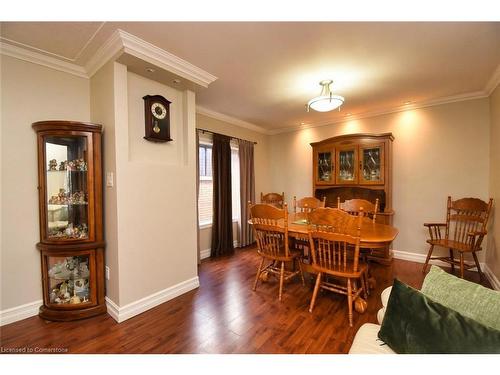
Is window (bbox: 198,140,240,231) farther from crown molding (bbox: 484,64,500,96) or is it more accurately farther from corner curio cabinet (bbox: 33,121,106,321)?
crown molding (bbox: 484,64,500,96)

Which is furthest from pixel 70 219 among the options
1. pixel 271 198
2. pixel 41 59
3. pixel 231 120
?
pixel 271 198

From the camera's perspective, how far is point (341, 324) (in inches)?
75.1

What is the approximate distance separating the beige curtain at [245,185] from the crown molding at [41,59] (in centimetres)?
252

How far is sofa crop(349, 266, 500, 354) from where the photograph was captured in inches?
32.5

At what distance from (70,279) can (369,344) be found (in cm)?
249

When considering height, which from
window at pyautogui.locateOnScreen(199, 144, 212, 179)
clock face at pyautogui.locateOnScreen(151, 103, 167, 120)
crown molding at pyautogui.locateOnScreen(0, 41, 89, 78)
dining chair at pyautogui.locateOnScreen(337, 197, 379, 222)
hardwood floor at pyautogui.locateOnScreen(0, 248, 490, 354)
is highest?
crown molding at pyautogui.locateOnScreen(0, 41, 89, 78)

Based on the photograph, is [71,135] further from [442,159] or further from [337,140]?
[442,159]

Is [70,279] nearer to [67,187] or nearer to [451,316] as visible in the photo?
[67,187]

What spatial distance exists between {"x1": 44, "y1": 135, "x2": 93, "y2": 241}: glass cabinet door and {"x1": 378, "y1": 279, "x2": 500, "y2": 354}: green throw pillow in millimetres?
2337

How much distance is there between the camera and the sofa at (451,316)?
0.82m

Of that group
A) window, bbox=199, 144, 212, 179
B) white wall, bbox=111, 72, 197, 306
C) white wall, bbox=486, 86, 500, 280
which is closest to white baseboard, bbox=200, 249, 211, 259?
white wall, bbox=111, 72, 197, 306

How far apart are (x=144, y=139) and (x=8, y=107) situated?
42.5 inches

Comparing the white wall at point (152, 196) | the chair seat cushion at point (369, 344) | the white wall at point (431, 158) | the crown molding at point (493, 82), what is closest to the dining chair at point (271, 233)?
the white wall at point (152, 196)

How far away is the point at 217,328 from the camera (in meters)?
1.87
